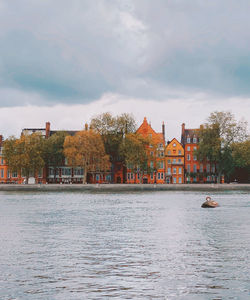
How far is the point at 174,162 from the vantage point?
17238 cm

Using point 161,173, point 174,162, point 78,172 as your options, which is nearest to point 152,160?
point 161,173

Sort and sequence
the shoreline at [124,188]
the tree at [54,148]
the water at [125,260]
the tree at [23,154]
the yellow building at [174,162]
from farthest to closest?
the yellow building at [174,162], the tree at [54,148], the tree at [23,154], the shoreline at [124,188], the water at [125,260]

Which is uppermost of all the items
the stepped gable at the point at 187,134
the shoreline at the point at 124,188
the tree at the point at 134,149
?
the stepped gable at the point at 187,134

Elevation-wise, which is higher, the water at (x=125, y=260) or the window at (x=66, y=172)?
the window at (x=66, y=172)

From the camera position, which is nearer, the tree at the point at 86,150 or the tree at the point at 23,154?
the tree at the point at 86,150

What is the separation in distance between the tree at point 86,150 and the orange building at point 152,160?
15924 mm

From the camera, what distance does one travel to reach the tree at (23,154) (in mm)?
144500

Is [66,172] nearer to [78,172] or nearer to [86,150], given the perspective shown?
[78,172]

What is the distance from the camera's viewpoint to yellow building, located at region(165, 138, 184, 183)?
171750 millimetres

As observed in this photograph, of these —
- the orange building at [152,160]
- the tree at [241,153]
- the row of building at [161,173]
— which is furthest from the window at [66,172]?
the tree at [241,153]

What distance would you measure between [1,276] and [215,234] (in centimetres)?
1868

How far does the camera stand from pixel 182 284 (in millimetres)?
20688

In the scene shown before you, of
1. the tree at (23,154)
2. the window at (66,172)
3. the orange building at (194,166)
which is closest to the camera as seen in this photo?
the tree at (23,154)

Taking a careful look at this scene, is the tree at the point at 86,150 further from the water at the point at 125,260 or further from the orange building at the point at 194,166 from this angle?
the water at the point at 125,260
